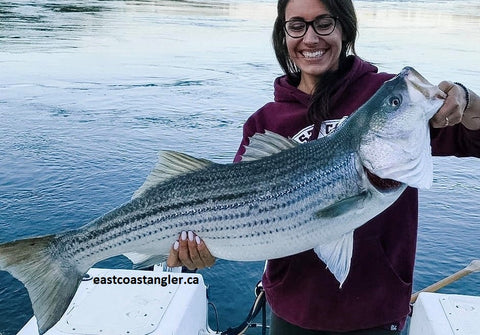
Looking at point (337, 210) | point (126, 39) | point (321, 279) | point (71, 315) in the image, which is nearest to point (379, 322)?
point (321, 279)

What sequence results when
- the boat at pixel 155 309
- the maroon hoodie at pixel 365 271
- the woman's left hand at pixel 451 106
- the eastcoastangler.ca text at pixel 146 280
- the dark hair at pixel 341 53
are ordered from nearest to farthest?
the woman's left hand at pixel 451 106 → the maroon hoodie at pixel 365 271 → the dark hair at pixel 341 53 → the boat at pixel 155 309 → the eastcoastangler.ca text at pixel 146 280

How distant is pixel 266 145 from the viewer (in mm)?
3166

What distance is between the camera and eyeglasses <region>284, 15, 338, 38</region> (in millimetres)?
3264

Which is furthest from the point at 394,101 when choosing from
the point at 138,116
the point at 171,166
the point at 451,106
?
the point at 138,116

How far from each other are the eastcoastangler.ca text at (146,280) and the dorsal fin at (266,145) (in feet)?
5.94

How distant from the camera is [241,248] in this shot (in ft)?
10.3

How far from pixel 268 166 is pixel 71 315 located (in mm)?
2065

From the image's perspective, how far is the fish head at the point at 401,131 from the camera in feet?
9.38

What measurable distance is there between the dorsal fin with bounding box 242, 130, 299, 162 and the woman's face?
0.51 meters

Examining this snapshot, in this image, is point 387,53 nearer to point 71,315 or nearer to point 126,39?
point 126,39

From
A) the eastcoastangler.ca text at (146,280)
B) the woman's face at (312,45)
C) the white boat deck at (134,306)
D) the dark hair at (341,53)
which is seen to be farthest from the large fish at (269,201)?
the eastcoastangler.ca text at (146,280)

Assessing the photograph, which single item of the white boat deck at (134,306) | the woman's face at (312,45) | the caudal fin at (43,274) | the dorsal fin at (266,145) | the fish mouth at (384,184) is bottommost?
the white boat deck at (134,306)

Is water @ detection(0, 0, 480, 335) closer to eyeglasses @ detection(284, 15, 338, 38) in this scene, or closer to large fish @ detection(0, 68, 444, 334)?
large fish @ detection(0, 68, 444, 334)

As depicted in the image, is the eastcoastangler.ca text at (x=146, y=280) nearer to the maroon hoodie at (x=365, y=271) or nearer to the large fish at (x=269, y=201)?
the large fish at (x=269, y=201)
